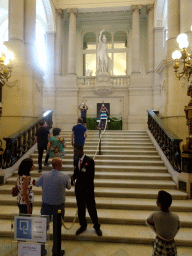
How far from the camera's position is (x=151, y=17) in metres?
Answer: 16.6

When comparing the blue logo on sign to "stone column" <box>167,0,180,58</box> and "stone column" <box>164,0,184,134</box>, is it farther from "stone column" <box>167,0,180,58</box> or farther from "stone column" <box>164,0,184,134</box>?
"stone column" <box>167,0,180,58</box>

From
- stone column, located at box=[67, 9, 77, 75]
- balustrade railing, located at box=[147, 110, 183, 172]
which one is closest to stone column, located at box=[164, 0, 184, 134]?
balustrade railing, located at box=[147, 110, 183, 172]

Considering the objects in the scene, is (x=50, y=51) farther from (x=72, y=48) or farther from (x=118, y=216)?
(x=118, y=216)

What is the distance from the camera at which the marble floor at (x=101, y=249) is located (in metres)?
3.35

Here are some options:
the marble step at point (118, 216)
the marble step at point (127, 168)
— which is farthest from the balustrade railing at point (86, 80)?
the marble step at point (118, 216)

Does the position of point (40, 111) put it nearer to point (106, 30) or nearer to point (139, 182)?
point (139, 182)

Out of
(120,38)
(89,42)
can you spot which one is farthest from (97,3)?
(120,38)

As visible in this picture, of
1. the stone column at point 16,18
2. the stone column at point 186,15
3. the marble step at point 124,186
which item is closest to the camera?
the marble step at point 124,186

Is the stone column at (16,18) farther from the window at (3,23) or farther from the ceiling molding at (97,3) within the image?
the window at (3,23)

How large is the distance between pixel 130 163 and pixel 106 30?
1569 cm

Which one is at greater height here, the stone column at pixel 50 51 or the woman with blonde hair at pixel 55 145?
the stone column at pixel 50 51

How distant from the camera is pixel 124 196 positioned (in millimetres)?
5160

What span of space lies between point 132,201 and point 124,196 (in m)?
0.31

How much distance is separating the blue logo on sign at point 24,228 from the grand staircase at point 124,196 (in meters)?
0.26
